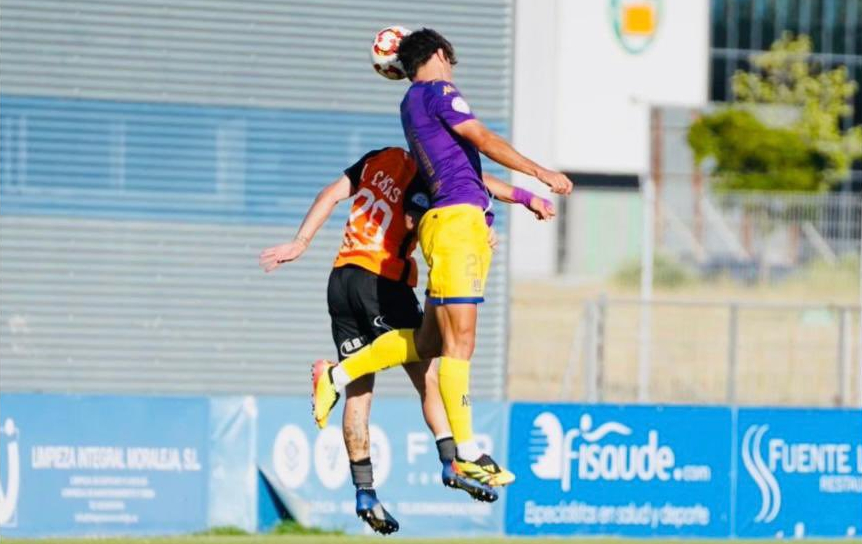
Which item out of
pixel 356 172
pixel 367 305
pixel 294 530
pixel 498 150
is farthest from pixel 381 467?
pixel 498 150

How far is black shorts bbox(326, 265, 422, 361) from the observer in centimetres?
1022

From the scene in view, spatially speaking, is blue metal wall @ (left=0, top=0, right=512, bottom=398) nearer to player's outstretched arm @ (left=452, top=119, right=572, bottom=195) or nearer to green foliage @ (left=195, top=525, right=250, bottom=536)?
green foliage @ (left=195, top=525, right=250, bottom=536)

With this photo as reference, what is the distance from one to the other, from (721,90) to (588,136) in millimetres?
20564

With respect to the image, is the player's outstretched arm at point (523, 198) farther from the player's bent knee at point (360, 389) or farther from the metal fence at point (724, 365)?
the metal fence at point (724, 365)

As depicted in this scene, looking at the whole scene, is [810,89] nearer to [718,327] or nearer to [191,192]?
[718,327]

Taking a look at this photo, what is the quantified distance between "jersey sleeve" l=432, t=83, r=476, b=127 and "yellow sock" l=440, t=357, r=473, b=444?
124 centimetres

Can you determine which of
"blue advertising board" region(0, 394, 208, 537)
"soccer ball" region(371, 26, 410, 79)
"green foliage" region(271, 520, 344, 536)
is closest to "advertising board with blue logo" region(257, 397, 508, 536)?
"green foliage" region(271, 520, 344, 536)

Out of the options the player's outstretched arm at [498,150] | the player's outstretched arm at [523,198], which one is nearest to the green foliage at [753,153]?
the player's outstretched arm at [523,198]

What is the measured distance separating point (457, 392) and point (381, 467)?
252 inches

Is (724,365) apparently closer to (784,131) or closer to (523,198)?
(523,198)

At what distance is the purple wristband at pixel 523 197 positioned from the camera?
32.4 feet

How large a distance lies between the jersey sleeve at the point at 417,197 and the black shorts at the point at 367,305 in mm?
448

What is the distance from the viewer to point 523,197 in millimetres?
9992

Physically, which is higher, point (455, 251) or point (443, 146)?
point (443, 146)
